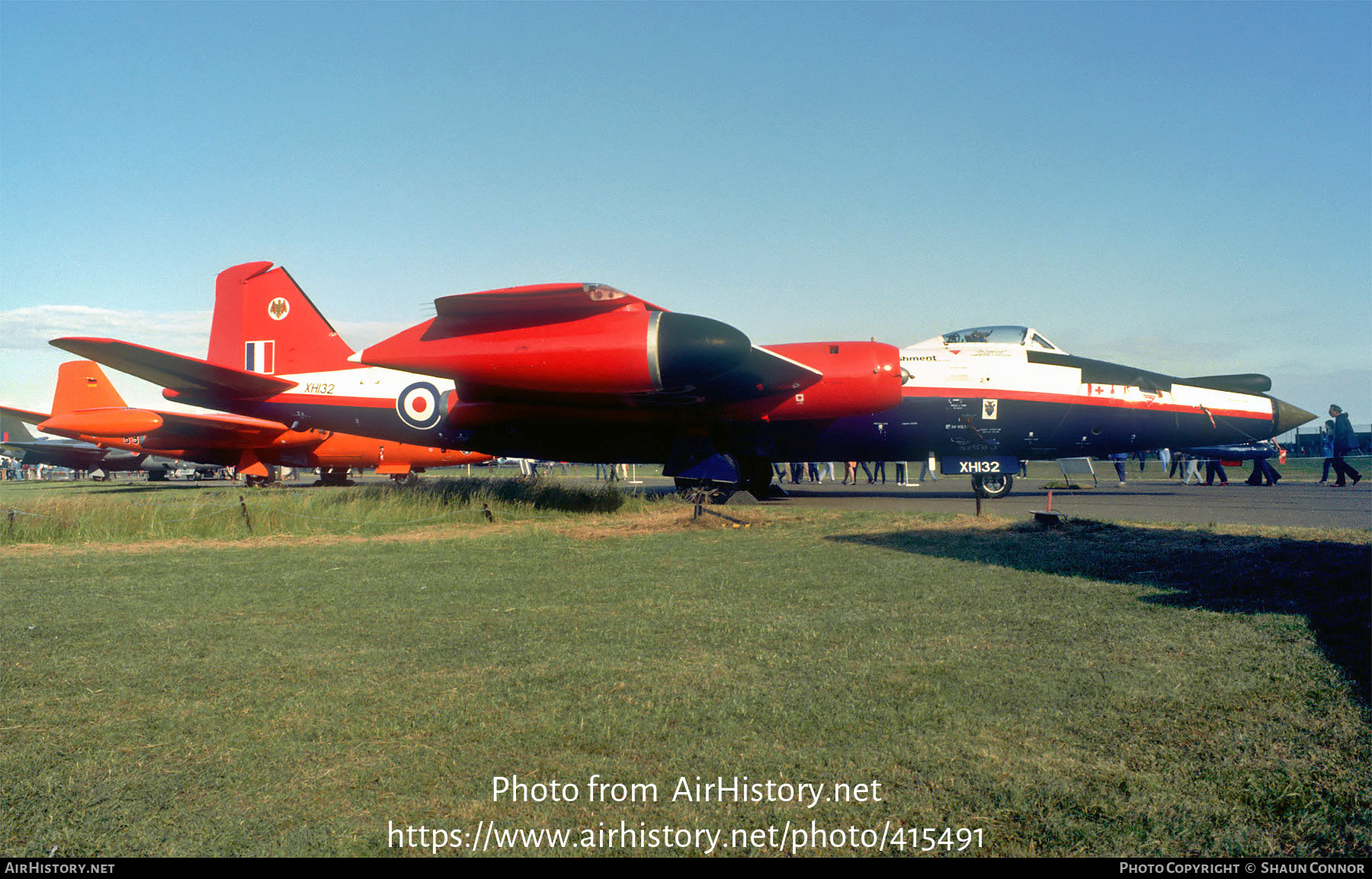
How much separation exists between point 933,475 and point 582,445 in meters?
24.4


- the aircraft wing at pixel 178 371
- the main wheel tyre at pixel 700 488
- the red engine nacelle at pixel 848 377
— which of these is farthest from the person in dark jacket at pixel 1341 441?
the aircraft wing at pixel 178 371

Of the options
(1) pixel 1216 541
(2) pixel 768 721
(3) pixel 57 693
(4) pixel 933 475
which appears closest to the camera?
(2) pixel 768 721

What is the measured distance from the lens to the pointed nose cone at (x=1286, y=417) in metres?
16.4

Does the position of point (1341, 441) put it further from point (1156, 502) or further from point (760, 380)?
point (760, 380)

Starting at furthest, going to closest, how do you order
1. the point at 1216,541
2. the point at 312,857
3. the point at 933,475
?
the point at 933,475
the point at 1216,541
the point at 312,857

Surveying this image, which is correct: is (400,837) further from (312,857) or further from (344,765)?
(344,765)

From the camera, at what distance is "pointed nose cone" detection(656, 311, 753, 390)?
35.7 ft

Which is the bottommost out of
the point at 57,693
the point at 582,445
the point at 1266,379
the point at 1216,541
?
the point at 57,693

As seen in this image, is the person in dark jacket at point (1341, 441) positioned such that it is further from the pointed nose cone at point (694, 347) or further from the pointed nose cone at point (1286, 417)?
the pointed nose cone at point (694, 347)

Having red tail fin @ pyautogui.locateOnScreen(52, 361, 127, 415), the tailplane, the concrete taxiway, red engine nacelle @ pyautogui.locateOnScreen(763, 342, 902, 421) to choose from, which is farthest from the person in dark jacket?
the tailplane

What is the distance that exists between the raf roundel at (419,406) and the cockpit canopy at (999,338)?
10.4 m

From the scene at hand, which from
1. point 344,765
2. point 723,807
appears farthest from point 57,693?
point 723,807

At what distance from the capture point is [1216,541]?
8.15 metres

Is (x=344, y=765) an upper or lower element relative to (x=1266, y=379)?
lower
